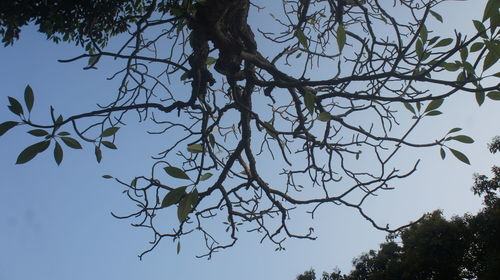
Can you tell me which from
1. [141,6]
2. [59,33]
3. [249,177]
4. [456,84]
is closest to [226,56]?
[249,177]

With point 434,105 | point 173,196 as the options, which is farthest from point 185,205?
point 434,105

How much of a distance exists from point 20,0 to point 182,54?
1.16 m

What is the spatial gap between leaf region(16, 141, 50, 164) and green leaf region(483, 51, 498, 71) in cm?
113

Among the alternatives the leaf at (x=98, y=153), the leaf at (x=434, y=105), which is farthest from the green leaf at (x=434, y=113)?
the leaf at (x=98, y=153)

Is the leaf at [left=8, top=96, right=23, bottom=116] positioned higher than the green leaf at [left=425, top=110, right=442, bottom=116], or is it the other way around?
the leaf at [left=8, top=96, right=23, bottom=116]

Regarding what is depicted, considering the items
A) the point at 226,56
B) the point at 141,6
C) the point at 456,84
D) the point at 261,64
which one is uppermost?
the point at 141,6

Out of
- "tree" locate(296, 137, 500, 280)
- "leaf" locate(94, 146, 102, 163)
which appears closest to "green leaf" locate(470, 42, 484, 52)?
"leaf" locate(94, 146, 102, 163)

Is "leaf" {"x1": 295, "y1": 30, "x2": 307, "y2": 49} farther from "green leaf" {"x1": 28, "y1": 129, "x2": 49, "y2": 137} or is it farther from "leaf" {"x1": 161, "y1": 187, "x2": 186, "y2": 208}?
"green leaf" {"x1": 28, "y1": 129, "x2": 49, "y2": 137}

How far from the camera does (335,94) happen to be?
4.02ft

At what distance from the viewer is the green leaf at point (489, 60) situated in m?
0.97

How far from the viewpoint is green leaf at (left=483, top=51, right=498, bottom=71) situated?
3.17 feet

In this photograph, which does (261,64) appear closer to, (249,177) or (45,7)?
(249,177)

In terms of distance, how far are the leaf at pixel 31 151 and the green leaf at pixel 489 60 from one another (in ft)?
3.71

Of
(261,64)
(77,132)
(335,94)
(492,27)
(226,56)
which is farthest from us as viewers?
(226,56)
